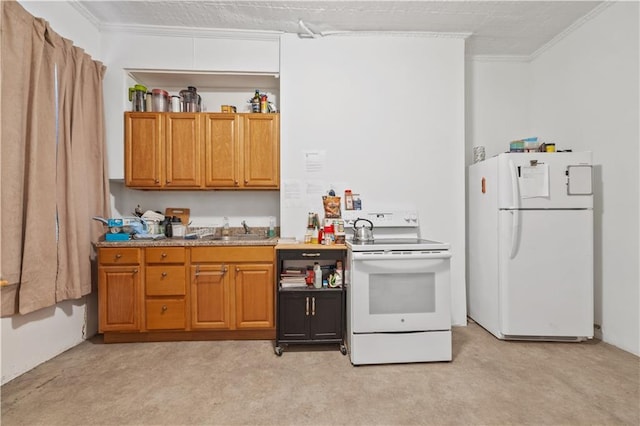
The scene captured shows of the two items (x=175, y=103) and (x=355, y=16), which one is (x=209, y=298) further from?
(x=355, y=16)

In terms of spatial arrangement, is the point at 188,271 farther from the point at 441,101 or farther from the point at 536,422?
the point at 441,101

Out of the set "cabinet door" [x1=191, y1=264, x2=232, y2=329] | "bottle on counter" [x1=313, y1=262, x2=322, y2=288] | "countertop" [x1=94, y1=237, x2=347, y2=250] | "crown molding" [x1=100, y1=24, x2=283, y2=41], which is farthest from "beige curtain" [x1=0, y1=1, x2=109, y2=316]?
"bottle on counter" [x1=313, y1=262, x2=322, y2=288]

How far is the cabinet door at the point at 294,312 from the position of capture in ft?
7.78

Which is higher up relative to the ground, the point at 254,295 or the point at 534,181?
the point at 534,181

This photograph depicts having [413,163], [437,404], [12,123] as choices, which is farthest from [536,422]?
[12,123]

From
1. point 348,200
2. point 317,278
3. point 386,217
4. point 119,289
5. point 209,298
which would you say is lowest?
point 209,298

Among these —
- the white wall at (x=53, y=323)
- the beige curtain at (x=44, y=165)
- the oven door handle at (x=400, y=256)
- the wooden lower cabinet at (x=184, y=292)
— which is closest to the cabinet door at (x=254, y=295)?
the wooden lower cabinet at (x=184, y=292)

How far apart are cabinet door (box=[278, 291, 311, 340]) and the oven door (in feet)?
1.31

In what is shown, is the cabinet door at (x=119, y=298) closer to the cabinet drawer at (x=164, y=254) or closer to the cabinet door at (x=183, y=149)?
the cabinet drawer at (x=164, y=254)

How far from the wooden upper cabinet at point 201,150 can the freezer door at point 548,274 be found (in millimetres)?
2362

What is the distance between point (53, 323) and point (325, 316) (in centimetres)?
223

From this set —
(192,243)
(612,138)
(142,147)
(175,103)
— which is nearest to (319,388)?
(192,243)

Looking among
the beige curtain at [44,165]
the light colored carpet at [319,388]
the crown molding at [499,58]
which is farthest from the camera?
the crown molding at [499,58]

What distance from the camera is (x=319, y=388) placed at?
1901 millimetres
